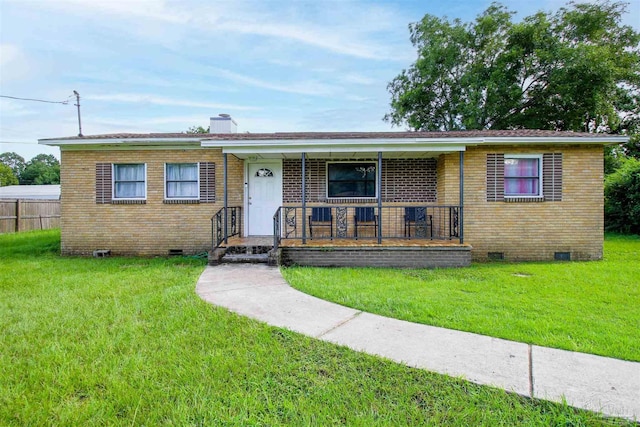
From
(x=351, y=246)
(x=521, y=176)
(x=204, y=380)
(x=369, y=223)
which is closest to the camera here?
(x=204, y=380)

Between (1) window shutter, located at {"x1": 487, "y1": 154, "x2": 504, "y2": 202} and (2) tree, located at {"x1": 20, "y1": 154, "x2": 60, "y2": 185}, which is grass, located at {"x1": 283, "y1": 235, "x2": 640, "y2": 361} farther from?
(2) tree, located at {"x1": 20, "y1": 154, "x2": 60, "y2": 185}

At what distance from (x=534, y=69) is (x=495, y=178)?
14.1 meters

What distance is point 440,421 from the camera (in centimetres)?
222

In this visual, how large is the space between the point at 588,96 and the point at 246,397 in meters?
21.5

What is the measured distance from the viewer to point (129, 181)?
9344 millimetres

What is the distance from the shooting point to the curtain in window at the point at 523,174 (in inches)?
349

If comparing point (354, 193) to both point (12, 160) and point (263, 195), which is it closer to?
point (263, 195)

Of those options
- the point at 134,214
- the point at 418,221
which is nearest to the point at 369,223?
the point at 418,221

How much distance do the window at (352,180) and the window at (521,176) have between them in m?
3.47

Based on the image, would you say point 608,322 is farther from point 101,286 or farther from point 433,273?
point 101,286

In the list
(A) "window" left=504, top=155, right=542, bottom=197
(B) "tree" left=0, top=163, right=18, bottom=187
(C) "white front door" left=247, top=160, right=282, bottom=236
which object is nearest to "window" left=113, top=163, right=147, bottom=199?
(C) "white front door" left=247, top=160, right=282, bottom=236

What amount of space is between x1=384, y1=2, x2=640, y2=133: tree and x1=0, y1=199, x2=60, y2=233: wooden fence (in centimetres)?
2093

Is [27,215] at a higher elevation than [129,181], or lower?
lower

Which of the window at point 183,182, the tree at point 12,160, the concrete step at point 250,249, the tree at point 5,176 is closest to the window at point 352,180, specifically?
the concrete step at point 250,249
